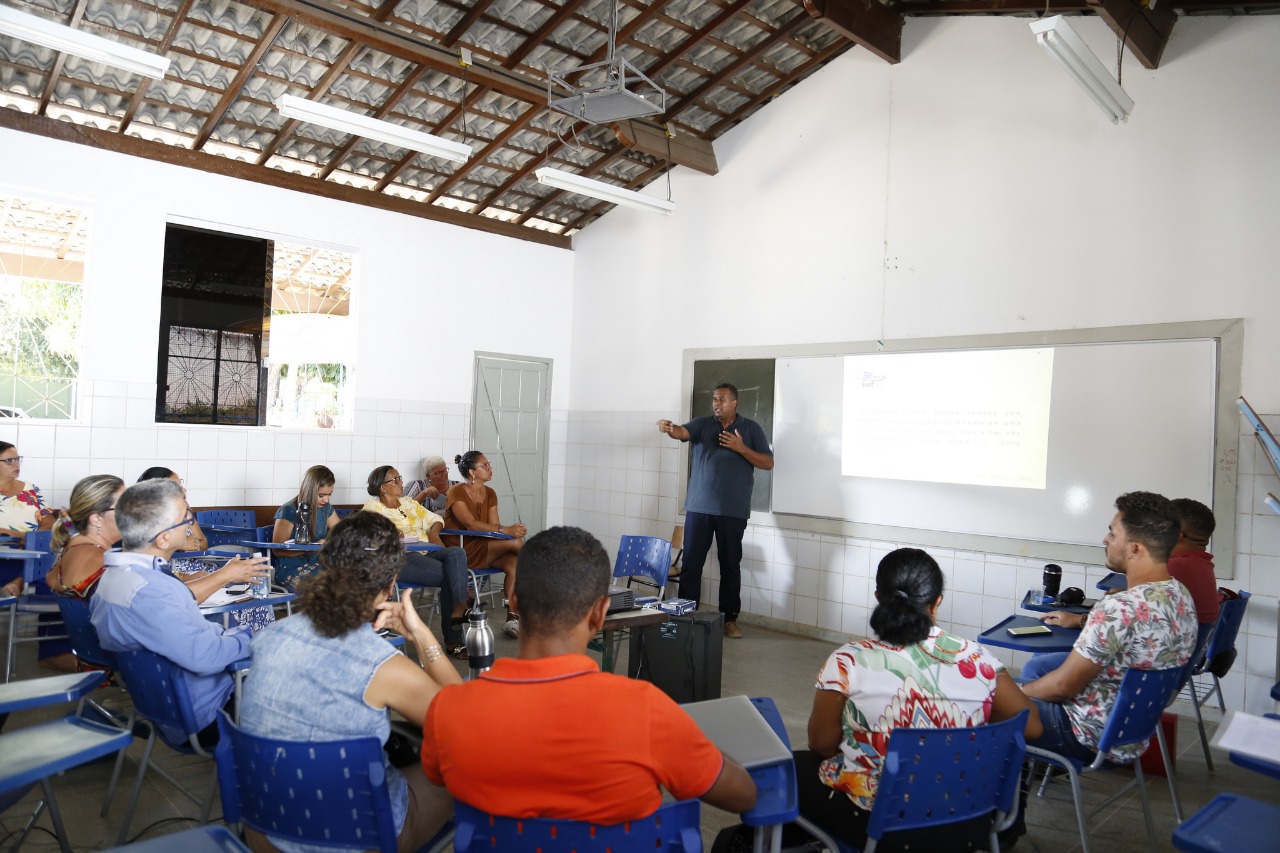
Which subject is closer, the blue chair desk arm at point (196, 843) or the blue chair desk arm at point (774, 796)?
the blue chair desk arm at point (196, 843)

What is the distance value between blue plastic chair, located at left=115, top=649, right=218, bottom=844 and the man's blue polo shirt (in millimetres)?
3972

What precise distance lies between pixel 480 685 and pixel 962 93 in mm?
5231

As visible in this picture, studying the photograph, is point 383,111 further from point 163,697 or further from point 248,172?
point 163,697

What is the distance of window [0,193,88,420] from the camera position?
531 cm

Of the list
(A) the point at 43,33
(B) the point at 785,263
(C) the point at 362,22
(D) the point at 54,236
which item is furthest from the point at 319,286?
(B) the point at 785,263

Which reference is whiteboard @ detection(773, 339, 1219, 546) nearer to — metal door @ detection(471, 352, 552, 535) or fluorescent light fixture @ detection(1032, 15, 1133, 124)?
fluorescent light fixture @ detection(1032, 15, 1133, 124)

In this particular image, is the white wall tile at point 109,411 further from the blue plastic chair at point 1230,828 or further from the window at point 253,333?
the blue plastic chair at point 1230,828

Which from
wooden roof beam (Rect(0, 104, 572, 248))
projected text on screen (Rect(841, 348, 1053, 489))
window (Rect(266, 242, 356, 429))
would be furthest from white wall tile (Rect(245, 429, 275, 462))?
projected text on screen (Rect(841, 348, 1053, 489))

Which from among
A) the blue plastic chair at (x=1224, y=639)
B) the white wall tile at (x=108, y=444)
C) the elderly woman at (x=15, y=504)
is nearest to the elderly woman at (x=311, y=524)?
the elderly woman at (x=15, y=504)

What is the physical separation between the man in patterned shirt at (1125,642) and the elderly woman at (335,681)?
1955 mm

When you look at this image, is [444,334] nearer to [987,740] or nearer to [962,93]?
[962,93]

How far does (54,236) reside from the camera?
5484mm

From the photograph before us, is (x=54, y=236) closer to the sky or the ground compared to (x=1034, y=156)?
closer to the ground

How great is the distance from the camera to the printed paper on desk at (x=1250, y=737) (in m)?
1.72
